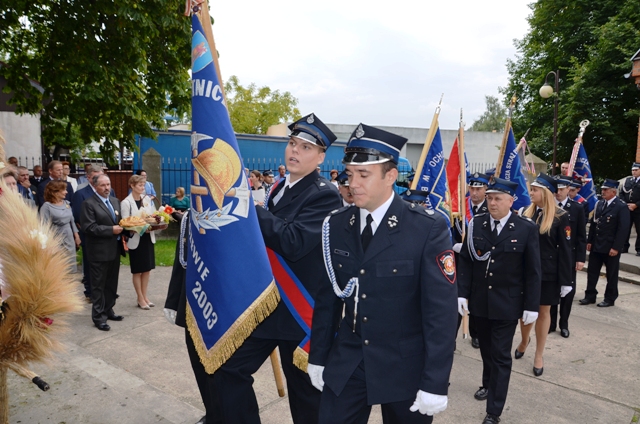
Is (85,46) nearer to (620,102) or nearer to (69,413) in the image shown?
(69,413)

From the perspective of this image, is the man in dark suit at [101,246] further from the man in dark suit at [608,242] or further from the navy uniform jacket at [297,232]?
the man in dark suit at [608,242]

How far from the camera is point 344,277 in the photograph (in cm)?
270

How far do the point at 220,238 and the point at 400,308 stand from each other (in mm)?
1321

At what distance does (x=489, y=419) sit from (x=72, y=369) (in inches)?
156

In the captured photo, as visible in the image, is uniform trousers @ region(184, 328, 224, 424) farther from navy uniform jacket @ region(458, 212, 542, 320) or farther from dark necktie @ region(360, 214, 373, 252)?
navy uniform jacket @ region(458, 212, 542, 320)

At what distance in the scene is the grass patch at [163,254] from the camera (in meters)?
10.8

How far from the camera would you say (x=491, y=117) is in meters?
78.5

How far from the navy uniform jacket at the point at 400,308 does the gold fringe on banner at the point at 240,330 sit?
2.46 ft

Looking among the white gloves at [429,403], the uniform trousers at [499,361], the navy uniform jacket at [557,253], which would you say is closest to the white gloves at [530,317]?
the uniform trousers at [499,361]

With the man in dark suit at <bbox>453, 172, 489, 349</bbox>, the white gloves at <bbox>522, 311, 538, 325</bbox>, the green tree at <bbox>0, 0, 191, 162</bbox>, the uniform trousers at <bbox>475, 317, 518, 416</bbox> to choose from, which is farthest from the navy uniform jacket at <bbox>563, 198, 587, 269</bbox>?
the green tree at <bbox>0, 0, 191, 162</bbox>

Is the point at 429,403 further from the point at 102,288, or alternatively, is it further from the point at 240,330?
the point at 102,288

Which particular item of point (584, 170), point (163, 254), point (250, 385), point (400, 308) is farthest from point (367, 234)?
point (584, 170)

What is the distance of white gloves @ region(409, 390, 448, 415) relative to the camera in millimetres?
2381

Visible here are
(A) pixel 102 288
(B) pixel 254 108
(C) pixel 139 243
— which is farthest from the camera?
(B) pixel 254 108
